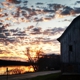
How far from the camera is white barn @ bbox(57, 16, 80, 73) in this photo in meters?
26.4

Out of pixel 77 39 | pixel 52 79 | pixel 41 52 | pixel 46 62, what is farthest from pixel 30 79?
pixel 41 52

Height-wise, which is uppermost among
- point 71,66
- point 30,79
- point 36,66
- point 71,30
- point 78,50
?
point 71,30

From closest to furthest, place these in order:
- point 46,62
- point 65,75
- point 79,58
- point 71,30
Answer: point 65,75, point 79,58, point 71,30, point 46,62

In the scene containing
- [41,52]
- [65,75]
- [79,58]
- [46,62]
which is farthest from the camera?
[41,52]

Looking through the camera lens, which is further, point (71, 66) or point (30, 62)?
point (30, 62)

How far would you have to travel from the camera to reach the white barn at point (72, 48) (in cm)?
2636

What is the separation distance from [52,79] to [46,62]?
4922cm

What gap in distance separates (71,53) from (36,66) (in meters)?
50.2

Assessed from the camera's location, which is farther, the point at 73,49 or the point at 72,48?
the point at 72,48

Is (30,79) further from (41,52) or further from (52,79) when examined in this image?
(41,52)

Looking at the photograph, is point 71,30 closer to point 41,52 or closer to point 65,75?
point 65,75

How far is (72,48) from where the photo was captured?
2806 centimetres

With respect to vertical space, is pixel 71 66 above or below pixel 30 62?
above

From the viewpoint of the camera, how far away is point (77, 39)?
27.0 metres
